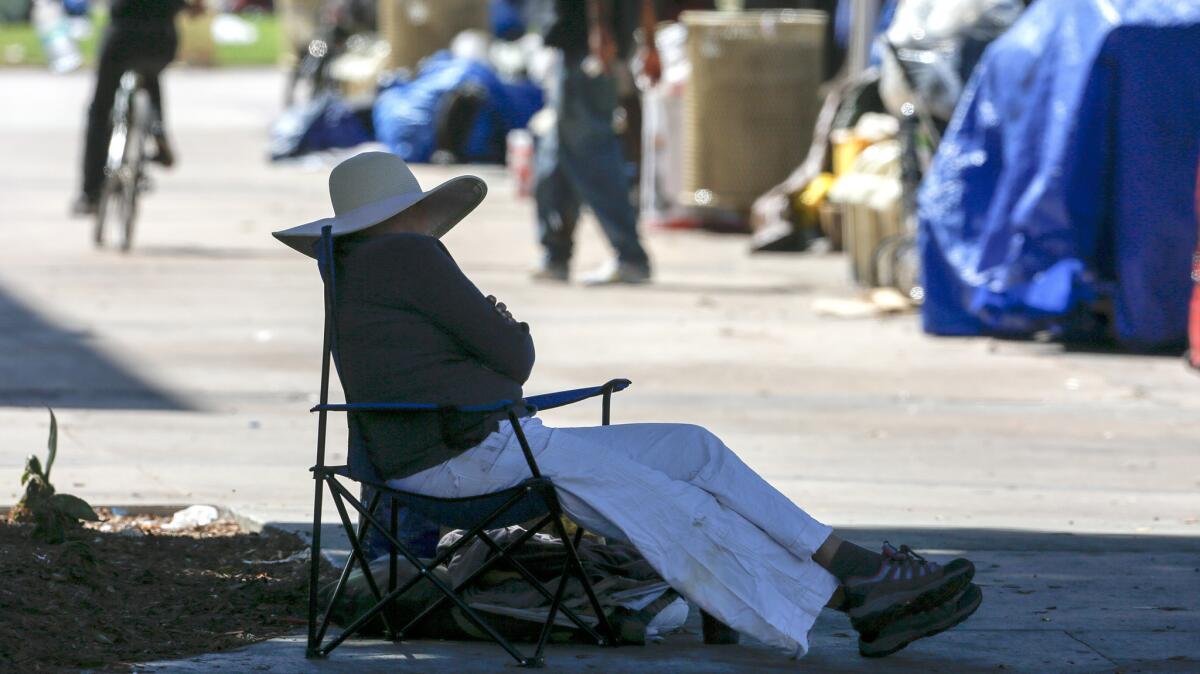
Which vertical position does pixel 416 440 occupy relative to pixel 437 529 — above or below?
above

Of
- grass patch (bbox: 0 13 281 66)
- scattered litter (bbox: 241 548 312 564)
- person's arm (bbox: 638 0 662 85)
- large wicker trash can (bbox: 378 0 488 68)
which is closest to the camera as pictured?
scattered litter (bbox: 241 548 312 564)

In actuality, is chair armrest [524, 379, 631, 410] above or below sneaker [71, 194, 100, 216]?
above

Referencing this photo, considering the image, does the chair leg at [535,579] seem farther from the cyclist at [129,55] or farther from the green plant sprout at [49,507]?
the cyclist at [129,55]

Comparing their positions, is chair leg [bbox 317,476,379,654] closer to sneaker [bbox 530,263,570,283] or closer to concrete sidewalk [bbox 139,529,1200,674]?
Answer: concrete sidewalk [bbox 139,529,1200,674]

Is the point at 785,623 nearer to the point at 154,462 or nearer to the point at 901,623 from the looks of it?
the point at 901,623

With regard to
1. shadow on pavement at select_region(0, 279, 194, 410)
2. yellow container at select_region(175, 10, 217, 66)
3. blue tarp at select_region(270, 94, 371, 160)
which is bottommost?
yellow container at select_region(175, 10, 217, 66)

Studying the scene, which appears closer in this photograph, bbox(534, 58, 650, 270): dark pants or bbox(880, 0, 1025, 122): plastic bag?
bbox(880, 0, 1025, 122): plastic bag

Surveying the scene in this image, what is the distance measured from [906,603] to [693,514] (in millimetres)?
516

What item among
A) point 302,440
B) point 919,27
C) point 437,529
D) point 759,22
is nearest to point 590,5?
point 919,27

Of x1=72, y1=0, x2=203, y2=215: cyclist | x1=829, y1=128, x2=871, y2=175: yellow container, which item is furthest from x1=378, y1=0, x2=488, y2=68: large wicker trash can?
x1=829, y1=128, x2=871, y2=175: yellow container

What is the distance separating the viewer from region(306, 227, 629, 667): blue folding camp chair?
4383 millimetres

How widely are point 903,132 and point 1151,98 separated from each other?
5.69 ft

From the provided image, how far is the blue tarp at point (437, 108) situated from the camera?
18078mm

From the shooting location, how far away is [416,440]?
457cm
